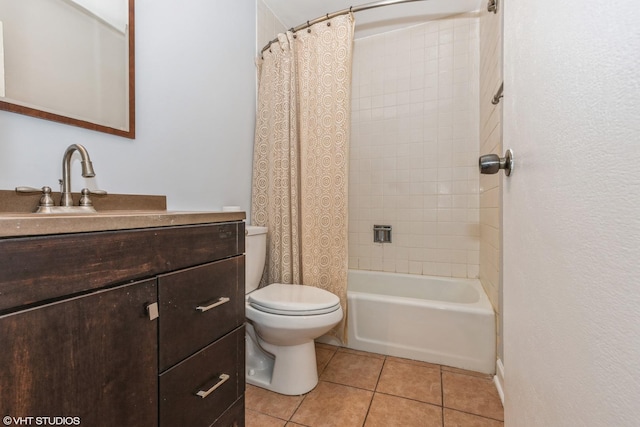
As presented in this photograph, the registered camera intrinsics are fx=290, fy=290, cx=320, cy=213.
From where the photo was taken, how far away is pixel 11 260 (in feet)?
1.45

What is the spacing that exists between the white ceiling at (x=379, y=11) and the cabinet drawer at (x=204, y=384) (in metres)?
2.10

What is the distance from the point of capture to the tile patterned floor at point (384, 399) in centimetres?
122

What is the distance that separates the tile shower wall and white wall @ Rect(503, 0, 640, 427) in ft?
5.48

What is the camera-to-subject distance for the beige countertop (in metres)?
0.45

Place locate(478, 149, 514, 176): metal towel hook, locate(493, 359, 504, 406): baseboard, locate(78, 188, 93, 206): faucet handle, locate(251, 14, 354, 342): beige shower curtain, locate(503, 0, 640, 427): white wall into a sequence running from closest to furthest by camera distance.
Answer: locate(503, 0, 640, 427): white wall → locate(478, 149, 514, 176): metal towel hook → locate(78, 188, 93, 206): faucet handle → locate(493, 359, 504, 406): baseboard → locate(251, 14, 354, 342): beige shower curtain

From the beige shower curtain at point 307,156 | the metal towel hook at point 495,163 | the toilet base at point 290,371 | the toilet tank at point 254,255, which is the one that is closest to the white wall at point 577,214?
the metal towel hook at point 495,163

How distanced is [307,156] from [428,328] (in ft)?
4.00

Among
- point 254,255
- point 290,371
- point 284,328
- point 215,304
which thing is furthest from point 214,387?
point 254,255

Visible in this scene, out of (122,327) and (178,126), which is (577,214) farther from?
(178,126)

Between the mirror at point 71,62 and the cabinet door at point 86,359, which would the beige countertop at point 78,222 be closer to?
the cabinet door at point 86,359

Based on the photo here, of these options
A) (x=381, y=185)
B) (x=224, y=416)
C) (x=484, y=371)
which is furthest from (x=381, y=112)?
(x=224, y=416)

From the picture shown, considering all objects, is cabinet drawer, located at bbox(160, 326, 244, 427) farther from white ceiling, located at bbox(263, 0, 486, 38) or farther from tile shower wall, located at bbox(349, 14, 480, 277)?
white ceiling, located at bbox(263, 0, 486, 38)

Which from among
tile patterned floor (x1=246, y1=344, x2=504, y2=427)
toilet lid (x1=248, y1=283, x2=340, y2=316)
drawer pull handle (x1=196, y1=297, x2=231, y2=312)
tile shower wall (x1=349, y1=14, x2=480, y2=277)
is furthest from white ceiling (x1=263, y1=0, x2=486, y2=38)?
tile patterned floor (x1=246, y1=344, x2=504, y2=427)

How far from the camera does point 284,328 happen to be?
50.9 inches
